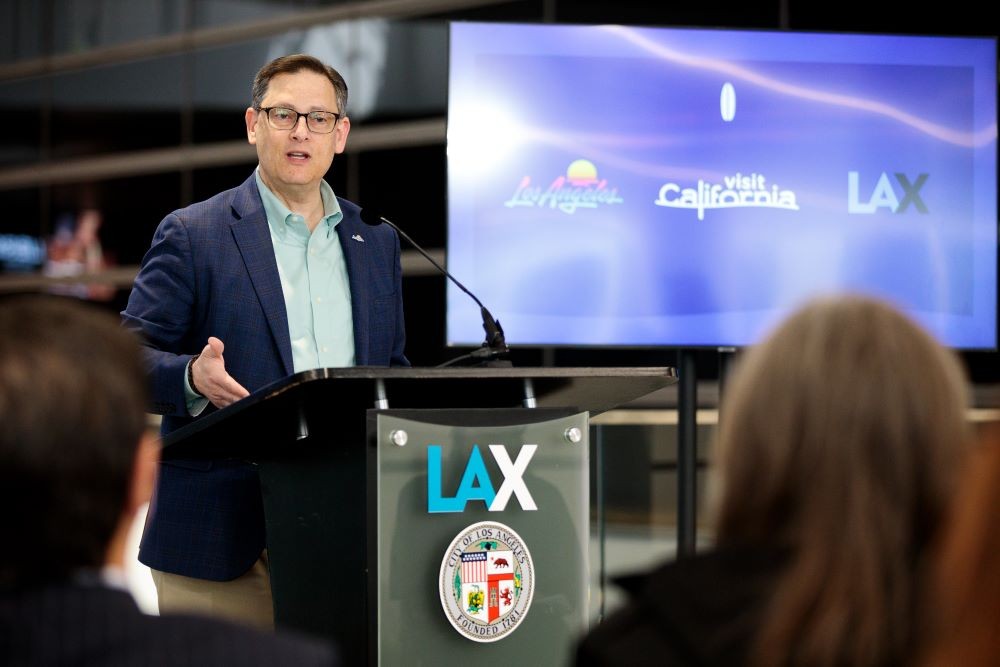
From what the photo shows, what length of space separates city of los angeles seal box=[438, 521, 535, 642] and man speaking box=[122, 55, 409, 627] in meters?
0.55

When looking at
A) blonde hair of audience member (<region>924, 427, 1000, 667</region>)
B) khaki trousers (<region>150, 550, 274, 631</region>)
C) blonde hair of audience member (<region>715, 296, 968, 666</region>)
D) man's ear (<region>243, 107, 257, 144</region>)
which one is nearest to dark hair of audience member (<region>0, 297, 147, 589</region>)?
blonde hair of audience member (<region>715, 296, 968, 666</region>)

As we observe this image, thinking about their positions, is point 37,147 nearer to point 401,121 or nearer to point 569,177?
point 401,121

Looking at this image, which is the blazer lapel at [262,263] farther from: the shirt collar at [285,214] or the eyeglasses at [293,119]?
the eyeglasses at [293,119]

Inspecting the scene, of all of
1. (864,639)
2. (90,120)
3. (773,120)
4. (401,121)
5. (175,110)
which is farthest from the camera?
(90,120)

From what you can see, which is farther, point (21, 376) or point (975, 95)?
point (975, 95)

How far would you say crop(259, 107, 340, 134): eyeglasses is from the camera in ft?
9.11

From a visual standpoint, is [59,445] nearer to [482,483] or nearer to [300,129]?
[482,483]

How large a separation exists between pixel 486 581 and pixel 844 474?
1.16 meters

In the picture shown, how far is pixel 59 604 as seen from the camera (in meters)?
0.99

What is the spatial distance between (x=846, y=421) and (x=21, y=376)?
0.68m

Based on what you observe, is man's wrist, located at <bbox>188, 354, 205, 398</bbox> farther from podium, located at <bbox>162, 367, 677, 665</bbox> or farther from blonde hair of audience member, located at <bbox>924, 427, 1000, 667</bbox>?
blonde hair of audience member, located at <bbox>924, 427, 1000, 667</bbox>

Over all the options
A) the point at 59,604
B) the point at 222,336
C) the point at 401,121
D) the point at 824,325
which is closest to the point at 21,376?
the point at 59,604

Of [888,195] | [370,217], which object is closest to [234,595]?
[370,217]

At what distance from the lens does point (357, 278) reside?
2729 mm
